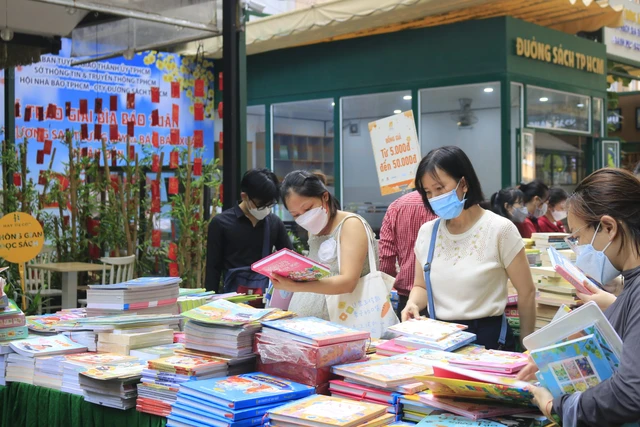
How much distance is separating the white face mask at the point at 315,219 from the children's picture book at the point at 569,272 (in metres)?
1.35

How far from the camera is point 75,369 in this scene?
2908 millimetres

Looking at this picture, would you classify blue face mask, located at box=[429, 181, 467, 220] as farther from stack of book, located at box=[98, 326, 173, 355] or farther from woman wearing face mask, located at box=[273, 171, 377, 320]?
stack of book, located at box=[98, 326, 173, 355]

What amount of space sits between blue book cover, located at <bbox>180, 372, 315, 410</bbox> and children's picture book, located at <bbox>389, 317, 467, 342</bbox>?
555 millimetres

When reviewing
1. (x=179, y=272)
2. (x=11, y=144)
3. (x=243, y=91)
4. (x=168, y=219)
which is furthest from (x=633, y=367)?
(x=168, y=219)

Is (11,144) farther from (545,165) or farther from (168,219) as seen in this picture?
(545,165)

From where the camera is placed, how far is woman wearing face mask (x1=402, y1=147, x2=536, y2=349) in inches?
120

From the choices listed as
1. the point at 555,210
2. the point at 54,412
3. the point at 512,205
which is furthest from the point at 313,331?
the point at 555,210

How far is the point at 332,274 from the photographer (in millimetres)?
3359

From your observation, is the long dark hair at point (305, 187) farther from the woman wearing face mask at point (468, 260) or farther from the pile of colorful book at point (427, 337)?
the pile of colorful book at point (427, 337)

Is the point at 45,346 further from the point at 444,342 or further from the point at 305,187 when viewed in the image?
the point at 444,342

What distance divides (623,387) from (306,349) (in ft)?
3.50

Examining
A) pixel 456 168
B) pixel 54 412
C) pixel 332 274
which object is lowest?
pixel 54 412

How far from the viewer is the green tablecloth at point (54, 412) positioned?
2.73 metres

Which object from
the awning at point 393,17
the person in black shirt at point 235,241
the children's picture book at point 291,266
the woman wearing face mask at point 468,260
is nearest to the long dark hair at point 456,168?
the woman wearing face mask at point 468,260
